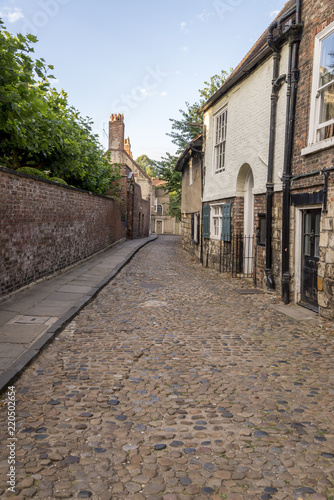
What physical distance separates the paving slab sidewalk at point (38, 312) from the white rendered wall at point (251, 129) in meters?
4.80

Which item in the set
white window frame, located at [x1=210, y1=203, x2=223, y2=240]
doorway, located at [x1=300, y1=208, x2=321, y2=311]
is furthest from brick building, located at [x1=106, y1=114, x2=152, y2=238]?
doorway, located at [x1=300, y1=208, x2=321, y2=311]

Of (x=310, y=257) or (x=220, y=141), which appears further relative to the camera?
(x=220, y=141)

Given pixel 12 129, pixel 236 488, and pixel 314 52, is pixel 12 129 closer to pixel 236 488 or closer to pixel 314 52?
pixel 314 52

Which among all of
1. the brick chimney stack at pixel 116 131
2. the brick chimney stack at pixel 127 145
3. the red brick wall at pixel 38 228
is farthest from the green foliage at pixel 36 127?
the brick chimney stack at pixel 127 145

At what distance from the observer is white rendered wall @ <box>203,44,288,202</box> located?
934 centimetres

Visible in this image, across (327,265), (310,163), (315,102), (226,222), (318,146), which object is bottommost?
(327,265)

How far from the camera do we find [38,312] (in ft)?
23.2

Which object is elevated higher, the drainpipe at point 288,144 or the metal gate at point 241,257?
the drainpipe at point 288,144

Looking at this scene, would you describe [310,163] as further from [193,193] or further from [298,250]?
[193,193]

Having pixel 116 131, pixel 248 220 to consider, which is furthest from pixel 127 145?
pixel 248 220

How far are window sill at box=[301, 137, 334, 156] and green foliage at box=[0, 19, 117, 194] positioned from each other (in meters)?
5.15

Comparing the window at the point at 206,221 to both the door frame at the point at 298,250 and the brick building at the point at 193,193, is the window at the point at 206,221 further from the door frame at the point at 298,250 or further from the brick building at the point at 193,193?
the door frame at the point at 298,250

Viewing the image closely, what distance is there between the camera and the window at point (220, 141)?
1380cm

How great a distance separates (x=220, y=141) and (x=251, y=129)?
3.06 m
